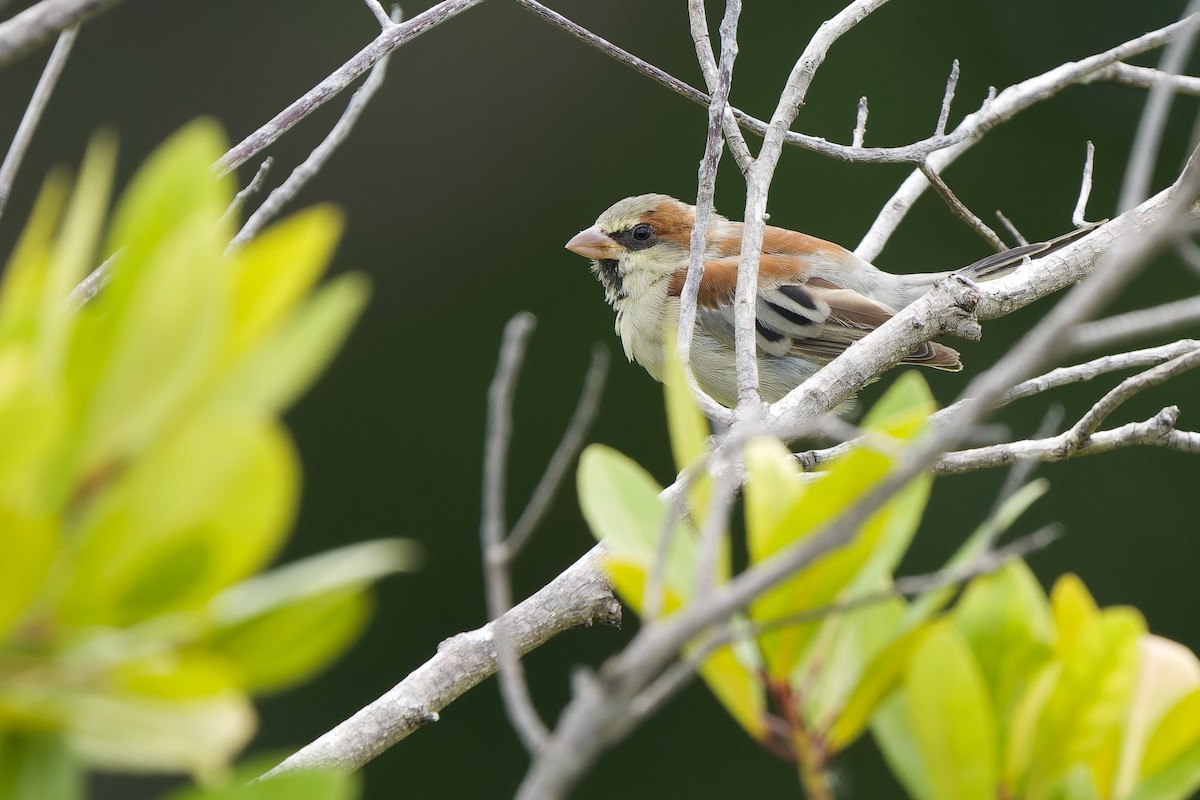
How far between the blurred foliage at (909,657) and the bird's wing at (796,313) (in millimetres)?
2593

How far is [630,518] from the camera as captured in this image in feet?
2.04

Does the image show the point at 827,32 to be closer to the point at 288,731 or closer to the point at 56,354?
the point at 56,354

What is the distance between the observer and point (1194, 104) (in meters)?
5.11

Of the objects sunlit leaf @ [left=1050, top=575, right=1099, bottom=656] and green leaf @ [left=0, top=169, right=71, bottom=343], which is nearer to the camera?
green leaf @ [left=0, top=169, right=71, bottom=343]

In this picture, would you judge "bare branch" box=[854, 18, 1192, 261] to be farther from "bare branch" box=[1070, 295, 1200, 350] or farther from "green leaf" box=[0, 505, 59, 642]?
"green leaf" box=[0, 505, 59, 642]

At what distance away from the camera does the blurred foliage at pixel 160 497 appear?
0.43 meters

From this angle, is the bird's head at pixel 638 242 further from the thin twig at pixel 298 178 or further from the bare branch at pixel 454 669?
the bare branch at pixel 454 669

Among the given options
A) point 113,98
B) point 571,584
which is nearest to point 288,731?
point 113,98

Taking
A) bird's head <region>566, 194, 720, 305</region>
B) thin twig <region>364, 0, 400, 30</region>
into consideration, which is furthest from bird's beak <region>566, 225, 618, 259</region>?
thin twig <region>364, 0, 400, 30</region>

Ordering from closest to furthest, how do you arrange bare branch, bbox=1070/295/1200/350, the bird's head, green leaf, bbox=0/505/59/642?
green leaf, bbox=0/505/59/642 < bare branch, bbox=1070/295/1200/350 < the bird's head

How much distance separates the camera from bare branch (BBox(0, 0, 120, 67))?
60 cm

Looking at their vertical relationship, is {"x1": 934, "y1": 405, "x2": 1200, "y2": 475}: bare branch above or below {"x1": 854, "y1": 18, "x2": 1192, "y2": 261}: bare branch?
Result: below

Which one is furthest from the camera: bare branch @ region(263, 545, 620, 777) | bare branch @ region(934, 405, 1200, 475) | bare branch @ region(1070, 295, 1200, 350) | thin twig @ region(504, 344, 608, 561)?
bare branch @ region(934, 405, 1200, 475)

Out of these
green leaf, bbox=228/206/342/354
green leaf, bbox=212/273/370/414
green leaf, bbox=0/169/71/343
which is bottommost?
green leaf, bbox=212/273/370/414
